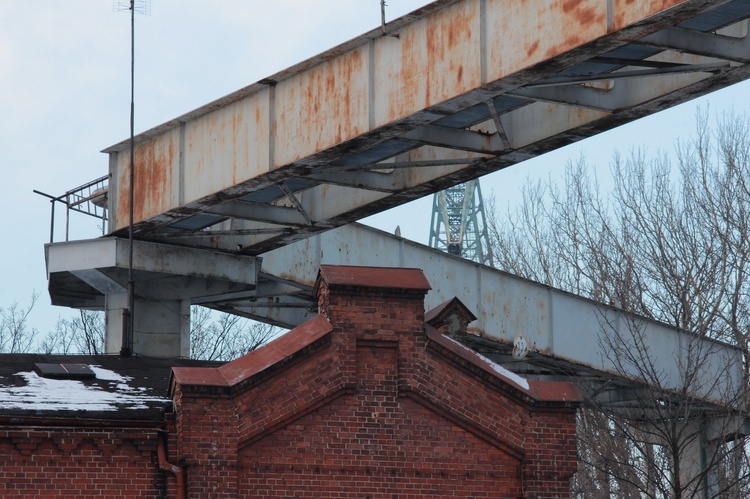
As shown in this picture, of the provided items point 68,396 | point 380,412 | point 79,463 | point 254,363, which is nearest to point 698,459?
point 380,412

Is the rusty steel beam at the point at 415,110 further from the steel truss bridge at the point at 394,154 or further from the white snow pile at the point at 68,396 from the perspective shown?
the white snow pile at the point at 68,396

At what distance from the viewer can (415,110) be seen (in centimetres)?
1552

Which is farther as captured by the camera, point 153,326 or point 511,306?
point 511,306

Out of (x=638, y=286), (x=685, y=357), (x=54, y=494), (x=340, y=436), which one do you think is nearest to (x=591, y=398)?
(x=685, y=357)

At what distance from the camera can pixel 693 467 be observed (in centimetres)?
2675

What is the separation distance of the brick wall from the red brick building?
0.01 metres

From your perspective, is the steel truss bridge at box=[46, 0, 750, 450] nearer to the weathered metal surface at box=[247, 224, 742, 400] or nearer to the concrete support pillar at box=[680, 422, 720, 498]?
the weathered metal surface at box=[247, 224, 742, 400]

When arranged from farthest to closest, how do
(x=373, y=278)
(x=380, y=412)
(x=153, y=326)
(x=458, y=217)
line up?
(x=458, y=217), (x=153, y=326), (x=373, y=278), (x=380, y=412)

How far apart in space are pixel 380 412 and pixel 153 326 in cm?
837

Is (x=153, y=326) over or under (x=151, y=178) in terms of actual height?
under

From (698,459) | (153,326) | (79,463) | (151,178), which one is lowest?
(698,459)

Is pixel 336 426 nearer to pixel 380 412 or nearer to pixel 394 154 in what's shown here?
pixel 380 412

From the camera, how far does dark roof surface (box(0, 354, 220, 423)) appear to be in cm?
1434

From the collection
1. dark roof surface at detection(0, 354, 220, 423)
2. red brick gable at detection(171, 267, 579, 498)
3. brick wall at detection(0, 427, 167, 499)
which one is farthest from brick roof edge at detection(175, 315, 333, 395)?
brick wall at detection(0, 427, 167, 499)
